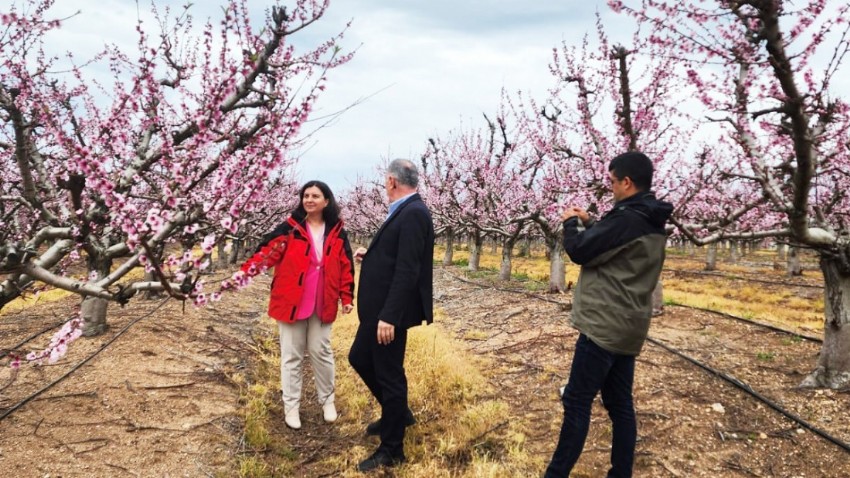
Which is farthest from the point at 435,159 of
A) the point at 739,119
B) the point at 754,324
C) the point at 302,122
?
the point at 302,122

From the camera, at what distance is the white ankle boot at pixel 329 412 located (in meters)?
4.63

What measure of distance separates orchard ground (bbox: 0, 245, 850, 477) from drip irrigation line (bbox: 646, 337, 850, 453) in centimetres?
5

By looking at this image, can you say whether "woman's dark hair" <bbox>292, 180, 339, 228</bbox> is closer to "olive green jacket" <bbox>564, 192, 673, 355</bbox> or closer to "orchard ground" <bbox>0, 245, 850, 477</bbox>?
"orchard ground" <bbox>0, 245, 850, 477</bbox>

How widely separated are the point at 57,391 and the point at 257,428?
2.17 m

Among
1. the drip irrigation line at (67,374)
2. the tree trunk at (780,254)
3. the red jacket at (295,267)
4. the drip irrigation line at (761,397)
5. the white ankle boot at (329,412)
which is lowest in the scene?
the white ankle boot at (329,412)

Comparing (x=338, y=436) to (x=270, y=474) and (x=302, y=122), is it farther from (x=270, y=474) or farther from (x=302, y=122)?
(x=302, y=122)

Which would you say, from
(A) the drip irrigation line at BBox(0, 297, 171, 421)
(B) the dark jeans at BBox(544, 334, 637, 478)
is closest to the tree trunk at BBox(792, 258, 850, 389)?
(B) the dark jeans at BBox(544, 334, 637, 478)

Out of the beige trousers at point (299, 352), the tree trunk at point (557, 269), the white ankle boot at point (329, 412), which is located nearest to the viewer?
the beige trousers at point (299, 352)

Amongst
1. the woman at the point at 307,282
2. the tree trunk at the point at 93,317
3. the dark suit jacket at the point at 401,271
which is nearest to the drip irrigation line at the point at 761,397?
the dark suit jacket at the point at 401,271

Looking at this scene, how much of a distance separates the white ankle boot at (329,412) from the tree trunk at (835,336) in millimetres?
4951

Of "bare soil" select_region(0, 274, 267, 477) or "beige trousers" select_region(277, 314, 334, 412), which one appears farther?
"beige trousers" select_region(277, 314, 334, 412)

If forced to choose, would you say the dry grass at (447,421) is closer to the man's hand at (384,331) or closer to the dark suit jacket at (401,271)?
the man's hand at (384,331)

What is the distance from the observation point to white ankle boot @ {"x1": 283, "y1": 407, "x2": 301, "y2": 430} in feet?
14.6

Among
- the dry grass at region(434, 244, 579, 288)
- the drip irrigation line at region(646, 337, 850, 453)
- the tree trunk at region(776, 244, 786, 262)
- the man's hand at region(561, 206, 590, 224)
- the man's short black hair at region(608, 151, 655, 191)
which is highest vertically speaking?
the man's short black hair at region(608, 151, 655, 191)
